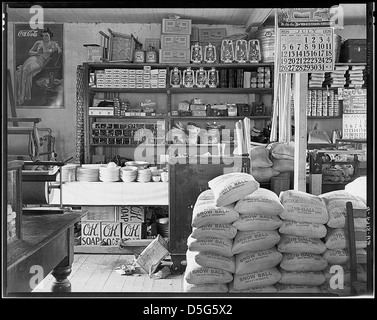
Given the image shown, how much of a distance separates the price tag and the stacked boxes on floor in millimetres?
3932

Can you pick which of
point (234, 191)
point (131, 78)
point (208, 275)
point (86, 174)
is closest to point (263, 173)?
point (234, 191)

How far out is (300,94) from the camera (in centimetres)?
412

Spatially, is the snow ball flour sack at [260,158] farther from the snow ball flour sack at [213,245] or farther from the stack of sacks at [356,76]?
the stack of sacks at [356,76]

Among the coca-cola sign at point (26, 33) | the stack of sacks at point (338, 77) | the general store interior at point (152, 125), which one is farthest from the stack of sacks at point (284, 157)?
the coca-cola sign at point (26, 33)

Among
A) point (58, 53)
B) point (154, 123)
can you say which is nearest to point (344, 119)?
point (154, 123)

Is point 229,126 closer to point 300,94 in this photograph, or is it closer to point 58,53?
point 58,53

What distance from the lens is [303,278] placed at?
296 centimetres

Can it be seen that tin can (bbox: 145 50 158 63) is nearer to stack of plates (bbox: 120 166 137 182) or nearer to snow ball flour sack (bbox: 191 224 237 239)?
stack of plates (bbox: 120 166 137 182)

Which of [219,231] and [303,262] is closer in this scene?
[303,262]

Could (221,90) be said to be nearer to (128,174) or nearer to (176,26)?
(176,26)

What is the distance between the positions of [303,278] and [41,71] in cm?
631

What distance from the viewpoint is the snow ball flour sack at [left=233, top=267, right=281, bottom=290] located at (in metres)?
2.95
